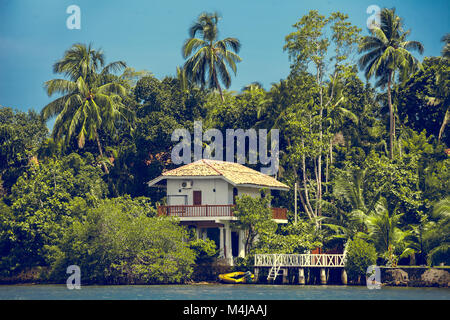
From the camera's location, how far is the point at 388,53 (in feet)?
221

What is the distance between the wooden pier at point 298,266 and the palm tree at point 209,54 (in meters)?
21.9

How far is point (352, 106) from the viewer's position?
Result: 71562 millimetres

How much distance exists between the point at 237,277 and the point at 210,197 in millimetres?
6064

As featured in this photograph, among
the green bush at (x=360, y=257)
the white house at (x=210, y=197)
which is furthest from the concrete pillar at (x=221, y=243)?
the green bush at (x=360, y=257)

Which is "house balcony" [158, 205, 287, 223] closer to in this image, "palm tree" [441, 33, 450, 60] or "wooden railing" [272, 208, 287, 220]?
"wooden railing" [272, 208, 287, 220]

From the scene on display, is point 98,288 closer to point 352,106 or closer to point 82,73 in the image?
point 82,73

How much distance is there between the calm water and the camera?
4734 centimetres

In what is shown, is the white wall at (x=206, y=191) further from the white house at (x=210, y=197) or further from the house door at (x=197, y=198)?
the house door at (x=197, y=198)

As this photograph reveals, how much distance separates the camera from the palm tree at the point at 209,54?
7531cm

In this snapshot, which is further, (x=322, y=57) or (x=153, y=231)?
(x=322, y=57)

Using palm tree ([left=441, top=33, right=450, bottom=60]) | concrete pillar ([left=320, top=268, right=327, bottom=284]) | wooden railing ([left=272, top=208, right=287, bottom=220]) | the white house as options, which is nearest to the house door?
the white house

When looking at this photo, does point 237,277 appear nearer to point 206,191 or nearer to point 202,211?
point 202,211
